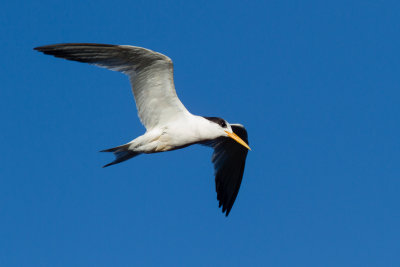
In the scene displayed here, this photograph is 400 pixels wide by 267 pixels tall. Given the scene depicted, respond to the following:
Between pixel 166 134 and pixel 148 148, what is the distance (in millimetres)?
454

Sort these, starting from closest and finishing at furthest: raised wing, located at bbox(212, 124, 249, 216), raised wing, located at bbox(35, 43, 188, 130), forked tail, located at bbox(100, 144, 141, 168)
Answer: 1. raised wing, located at bbox(35, 43, 188, 130)
2. forked tail, located at bbox(100, 144, 141, 168)
3. raised wing, located at bbox(212, 124, 249, 216)

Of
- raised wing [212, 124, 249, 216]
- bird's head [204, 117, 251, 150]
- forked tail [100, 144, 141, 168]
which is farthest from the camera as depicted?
raised wing [212, 124, 249, 216]

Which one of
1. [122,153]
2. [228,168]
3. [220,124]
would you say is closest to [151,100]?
[122,153]

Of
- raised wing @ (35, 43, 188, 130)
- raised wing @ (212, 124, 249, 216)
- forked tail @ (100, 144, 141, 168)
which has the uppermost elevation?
A: raised wing @ (35, 43, 188, 130)

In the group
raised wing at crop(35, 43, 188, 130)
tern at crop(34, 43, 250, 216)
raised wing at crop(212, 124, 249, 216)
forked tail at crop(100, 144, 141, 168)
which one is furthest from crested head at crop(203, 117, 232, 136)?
raised wing at crop(212, 124, 249, 216)

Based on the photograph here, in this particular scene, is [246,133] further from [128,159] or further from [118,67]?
[118,67]

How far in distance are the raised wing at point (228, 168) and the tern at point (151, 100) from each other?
2.24m

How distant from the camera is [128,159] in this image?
464 inches

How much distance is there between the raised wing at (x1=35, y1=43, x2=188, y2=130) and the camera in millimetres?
10414

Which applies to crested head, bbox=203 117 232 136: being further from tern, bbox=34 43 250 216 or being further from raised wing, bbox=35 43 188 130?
raised wing, bbox=35 43 188 130

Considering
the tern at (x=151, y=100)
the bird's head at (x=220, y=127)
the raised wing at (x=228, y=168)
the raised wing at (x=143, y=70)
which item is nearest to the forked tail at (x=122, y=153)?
the tern at (x=151, y=100)

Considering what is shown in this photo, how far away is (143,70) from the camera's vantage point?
11.0 metres

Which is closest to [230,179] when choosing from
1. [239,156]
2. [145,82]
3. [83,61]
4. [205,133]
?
[239,156]

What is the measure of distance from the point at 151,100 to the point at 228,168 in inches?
139
